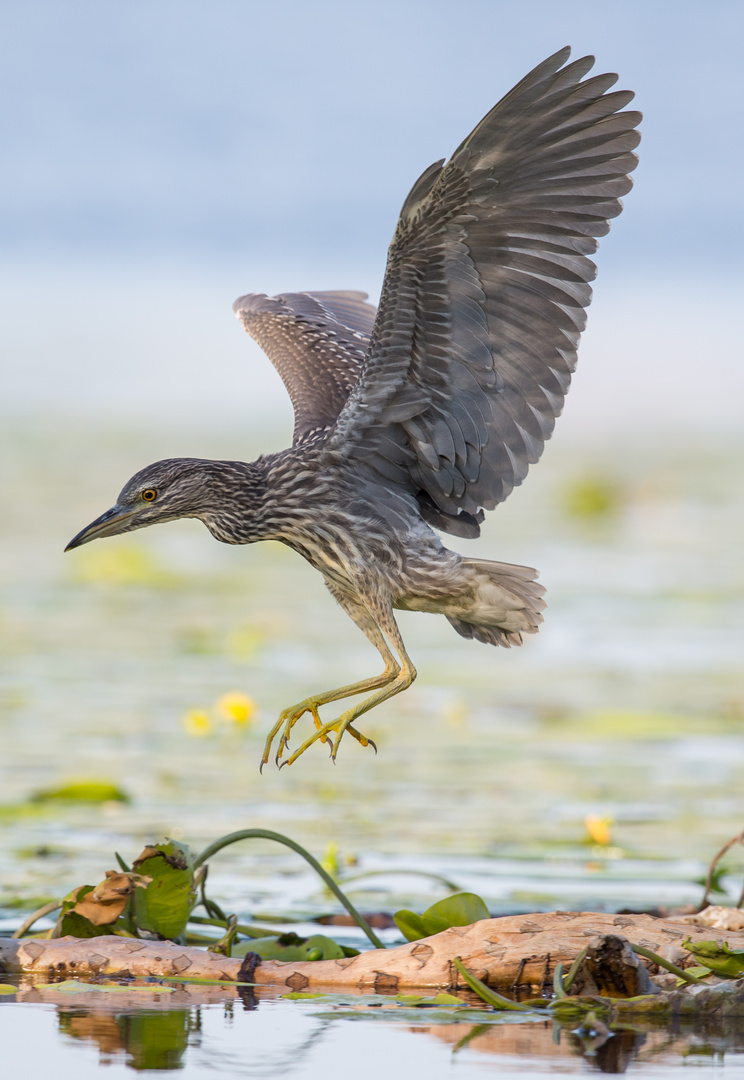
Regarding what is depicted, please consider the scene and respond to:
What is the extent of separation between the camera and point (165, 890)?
4047mm

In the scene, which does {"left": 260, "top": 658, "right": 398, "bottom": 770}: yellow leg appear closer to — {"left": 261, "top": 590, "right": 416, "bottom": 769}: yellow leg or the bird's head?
{"left": 261, "top": 590, "right": 416, "bottom": 769}: yellow leg

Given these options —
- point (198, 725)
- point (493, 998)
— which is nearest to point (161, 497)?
point (493, 998)

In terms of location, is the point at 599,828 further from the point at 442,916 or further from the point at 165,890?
the point at 165,890

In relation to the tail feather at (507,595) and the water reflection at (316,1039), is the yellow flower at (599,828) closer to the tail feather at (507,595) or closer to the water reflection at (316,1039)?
the tail feather at (507,595)

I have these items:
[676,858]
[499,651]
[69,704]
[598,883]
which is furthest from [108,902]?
[499,651]

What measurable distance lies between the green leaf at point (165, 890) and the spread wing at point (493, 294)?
127 cm

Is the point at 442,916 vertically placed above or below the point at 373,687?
below

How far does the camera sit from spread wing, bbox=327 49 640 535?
4172 mm

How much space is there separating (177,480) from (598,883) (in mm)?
1849

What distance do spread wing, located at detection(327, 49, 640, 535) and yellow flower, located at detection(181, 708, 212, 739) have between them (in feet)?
7.23

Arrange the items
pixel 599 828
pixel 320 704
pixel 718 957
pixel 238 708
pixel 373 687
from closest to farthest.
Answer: pixel 718 957, pixel 320 704, pixel 373 687, pixel 599 828, pixel 238 708

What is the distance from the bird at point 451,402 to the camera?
420 cm

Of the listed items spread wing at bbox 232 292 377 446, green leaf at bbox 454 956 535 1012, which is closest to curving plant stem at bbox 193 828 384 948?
green leaf at bbox 454 956 535 1012

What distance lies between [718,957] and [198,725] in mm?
3331
